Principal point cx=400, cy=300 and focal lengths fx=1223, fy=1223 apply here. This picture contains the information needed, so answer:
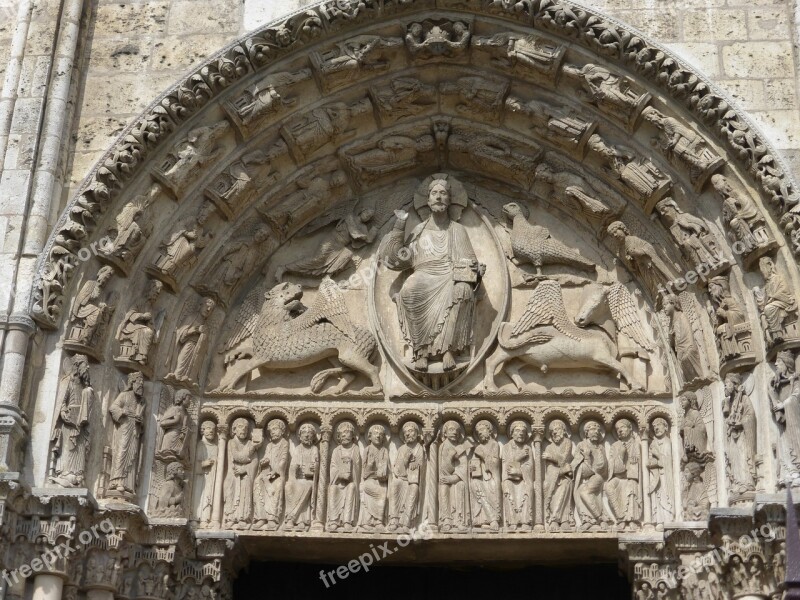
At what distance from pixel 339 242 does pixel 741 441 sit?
10.9 ft

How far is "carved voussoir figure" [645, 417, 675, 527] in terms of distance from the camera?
815 cm

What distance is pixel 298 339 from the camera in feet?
28.9

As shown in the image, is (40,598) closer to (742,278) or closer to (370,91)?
(370,91)

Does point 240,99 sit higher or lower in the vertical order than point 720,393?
higher

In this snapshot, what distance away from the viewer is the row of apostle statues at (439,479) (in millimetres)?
8234

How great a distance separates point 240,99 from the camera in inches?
342

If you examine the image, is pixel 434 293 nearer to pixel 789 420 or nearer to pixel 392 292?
pixel 392 292

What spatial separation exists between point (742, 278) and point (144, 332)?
404 cm

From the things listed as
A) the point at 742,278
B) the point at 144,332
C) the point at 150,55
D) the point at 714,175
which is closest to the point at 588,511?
the point at 742,278

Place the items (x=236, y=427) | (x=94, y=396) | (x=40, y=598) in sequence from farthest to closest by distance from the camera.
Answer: (x=236, y=427) → (x=94, y=396) → (x=40, y=598)

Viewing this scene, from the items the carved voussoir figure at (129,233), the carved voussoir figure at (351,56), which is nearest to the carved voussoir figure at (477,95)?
the carved voussoir figure at (351,56)

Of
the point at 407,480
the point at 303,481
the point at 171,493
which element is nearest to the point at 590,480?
the point at 407,480

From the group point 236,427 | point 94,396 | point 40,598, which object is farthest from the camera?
point 236,427

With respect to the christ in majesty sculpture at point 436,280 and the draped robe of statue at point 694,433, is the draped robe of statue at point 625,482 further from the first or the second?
the christ in majesty sculpture at point 436,280
